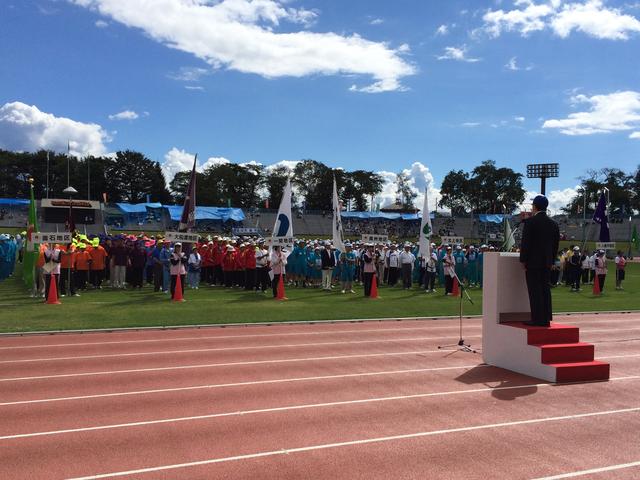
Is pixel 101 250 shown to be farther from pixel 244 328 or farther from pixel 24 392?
pixel 24 392

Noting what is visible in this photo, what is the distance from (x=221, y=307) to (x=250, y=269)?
553 centimetres

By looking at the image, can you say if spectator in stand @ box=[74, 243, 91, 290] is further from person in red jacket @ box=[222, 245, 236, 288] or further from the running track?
the running track

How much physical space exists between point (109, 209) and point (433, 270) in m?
48.3

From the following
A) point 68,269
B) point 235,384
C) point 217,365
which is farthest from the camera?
point 68,269

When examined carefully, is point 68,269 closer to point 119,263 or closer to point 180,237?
point 119,263

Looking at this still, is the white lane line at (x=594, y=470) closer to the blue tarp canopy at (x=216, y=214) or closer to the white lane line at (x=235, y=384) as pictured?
the white lane line at (x=235, y=384)

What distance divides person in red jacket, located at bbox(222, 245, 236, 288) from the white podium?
1441cm

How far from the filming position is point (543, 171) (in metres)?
63.5

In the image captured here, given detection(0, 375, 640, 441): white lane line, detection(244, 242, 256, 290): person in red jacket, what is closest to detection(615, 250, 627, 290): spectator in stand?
detection(244, 242, 256, 290): person in red jacket

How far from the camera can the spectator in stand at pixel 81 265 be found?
1989 cm

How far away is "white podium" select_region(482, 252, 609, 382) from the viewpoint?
8102 mm

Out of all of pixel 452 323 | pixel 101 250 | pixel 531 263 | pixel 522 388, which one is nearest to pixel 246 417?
pixel 522 388

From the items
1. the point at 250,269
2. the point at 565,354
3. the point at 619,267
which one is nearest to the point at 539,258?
the point at 565,354

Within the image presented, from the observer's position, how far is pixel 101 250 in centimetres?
2053
